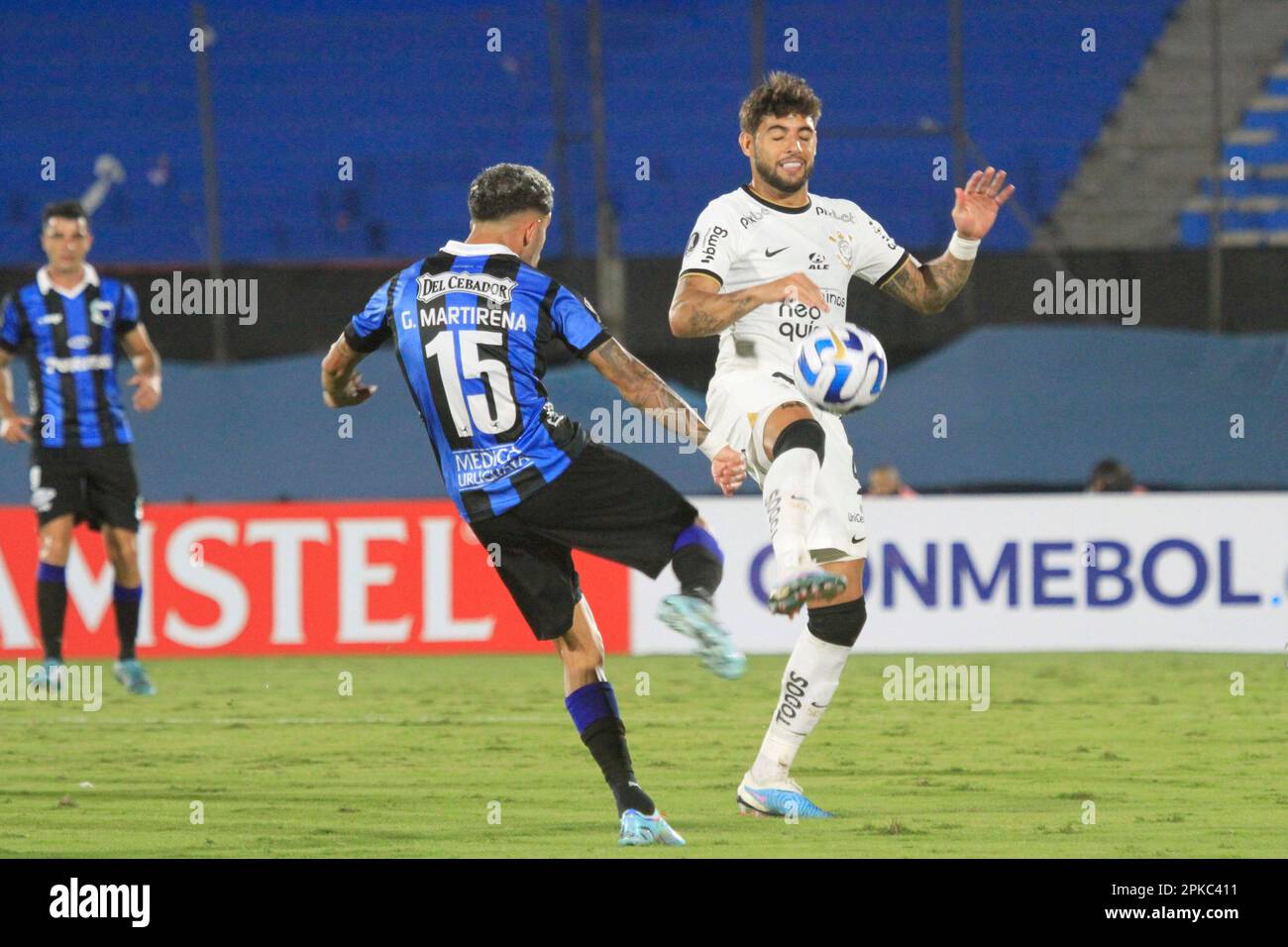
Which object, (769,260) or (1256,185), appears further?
(1256,185)

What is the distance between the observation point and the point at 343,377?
6352mm

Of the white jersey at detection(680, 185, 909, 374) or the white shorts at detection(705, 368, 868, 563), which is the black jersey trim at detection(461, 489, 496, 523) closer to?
the white shorts at detection(705, 368, 868, 563)

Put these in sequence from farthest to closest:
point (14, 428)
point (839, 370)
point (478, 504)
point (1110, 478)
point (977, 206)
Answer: point (1110, 478), point (14, 428), point (977, 206), point (839, 370), point (478, 504)

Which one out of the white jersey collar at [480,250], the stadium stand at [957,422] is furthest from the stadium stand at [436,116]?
the white jersey collar at [480,250]

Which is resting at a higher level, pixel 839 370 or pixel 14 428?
pixel 14 428

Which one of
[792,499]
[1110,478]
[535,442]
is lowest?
[792,499]

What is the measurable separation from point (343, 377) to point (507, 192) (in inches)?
33.4

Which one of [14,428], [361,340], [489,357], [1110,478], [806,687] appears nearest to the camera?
[489,357]

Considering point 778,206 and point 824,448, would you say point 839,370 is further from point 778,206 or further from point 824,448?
point 778,206

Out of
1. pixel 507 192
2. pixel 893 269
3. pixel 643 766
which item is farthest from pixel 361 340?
pixel 643 766

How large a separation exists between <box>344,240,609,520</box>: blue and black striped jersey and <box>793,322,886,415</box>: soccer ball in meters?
0.83

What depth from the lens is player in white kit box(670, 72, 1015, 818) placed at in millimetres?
6402

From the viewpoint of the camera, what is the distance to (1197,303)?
1502 cm

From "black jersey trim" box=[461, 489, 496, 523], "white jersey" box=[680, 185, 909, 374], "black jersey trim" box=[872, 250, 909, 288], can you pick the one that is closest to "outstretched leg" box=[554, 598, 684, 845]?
"black jersey trim" box=[461, 489, 496, 523]
